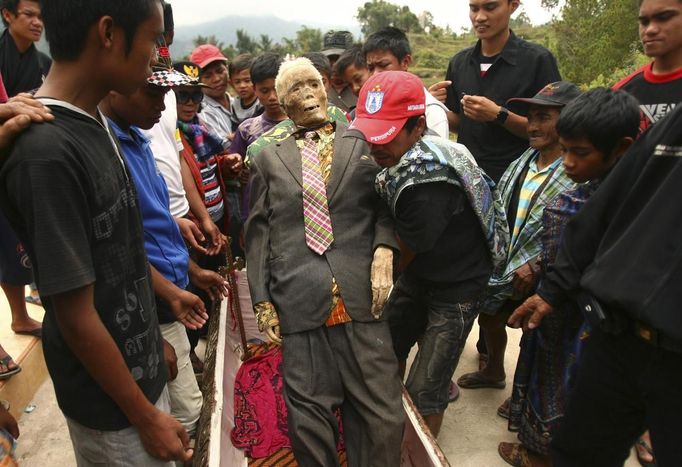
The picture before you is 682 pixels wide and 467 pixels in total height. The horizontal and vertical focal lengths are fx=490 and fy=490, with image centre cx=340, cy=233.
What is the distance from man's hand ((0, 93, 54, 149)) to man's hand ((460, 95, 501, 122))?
2.40 m

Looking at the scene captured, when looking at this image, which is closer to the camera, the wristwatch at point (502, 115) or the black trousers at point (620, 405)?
the black trousers at point (620, 405)

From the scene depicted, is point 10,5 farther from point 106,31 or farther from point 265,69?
point 106,31

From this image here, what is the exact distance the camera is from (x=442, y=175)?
2.07 meters

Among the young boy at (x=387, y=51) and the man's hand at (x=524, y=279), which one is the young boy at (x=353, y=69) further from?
the man's hand at (x=524, y=279)

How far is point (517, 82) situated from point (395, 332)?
5.90 feet

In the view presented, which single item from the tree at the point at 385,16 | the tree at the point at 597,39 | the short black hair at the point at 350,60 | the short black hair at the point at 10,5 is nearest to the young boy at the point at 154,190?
the short black hair at the point at 350,60

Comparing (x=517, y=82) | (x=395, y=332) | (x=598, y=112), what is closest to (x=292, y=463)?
(x=395, y=332)

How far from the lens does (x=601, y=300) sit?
1671mm

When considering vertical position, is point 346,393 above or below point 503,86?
below

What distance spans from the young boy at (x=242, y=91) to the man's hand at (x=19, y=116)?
3689mm

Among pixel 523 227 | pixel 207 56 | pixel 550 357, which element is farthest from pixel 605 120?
pixel 207 56

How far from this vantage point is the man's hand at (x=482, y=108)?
2932 millimetres

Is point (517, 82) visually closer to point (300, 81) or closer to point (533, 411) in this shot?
point (300, 81)

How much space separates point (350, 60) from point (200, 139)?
64.3 inches
